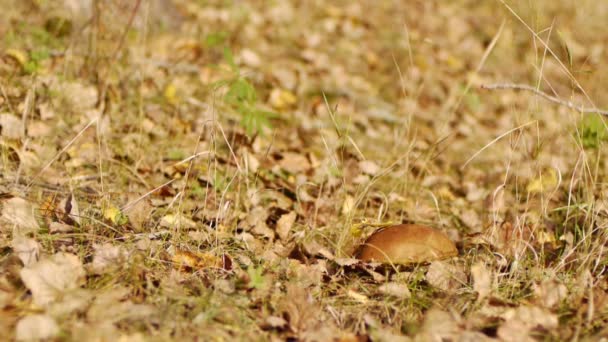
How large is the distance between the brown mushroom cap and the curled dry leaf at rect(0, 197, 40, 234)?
1216 mm

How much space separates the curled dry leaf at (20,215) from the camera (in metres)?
2.20

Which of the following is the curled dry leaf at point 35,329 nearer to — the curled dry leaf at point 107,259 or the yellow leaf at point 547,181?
the curled dry leaf at point 107,259

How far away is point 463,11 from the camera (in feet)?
19.0

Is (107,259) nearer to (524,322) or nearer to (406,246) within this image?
(406,246)

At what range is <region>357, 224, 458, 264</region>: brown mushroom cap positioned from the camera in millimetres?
2219

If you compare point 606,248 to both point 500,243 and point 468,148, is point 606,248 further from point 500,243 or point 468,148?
point 468,148

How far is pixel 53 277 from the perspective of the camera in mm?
1889

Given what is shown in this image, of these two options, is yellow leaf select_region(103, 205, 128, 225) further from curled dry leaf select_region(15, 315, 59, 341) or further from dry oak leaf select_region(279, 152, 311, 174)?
dry oak leaf select_region(279, 152, 311, 174)

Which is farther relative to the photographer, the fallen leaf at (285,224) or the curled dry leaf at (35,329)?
the fallen leaf at (285,224)

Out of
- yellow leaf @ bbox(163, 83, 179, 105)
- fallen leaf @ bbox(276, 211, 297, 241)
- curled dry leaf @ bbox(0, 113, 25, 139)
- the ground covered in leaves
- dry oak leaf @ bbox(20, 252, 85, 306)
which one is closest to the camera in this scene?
dry oak leaf @ bbox(20, 252, 85, 306)

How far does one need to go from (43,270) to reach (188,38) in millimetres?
2743

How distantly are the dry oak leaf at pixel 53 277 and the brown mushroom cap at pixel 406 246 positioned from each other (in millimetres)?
1012

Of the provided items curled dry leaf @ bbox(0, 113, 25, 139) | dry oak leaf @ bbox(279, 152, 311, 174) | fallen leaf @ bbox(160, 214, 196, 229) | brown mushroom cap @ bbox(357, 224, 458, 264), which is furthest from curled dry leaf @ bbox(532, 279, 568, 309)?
curled dry leaf @ bbox(0, 113, 25, 139)

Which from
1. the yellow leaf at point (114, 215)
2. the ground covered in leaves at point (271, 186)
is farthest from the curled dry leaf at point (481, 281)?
the yellow leaf at point (114, 215)
